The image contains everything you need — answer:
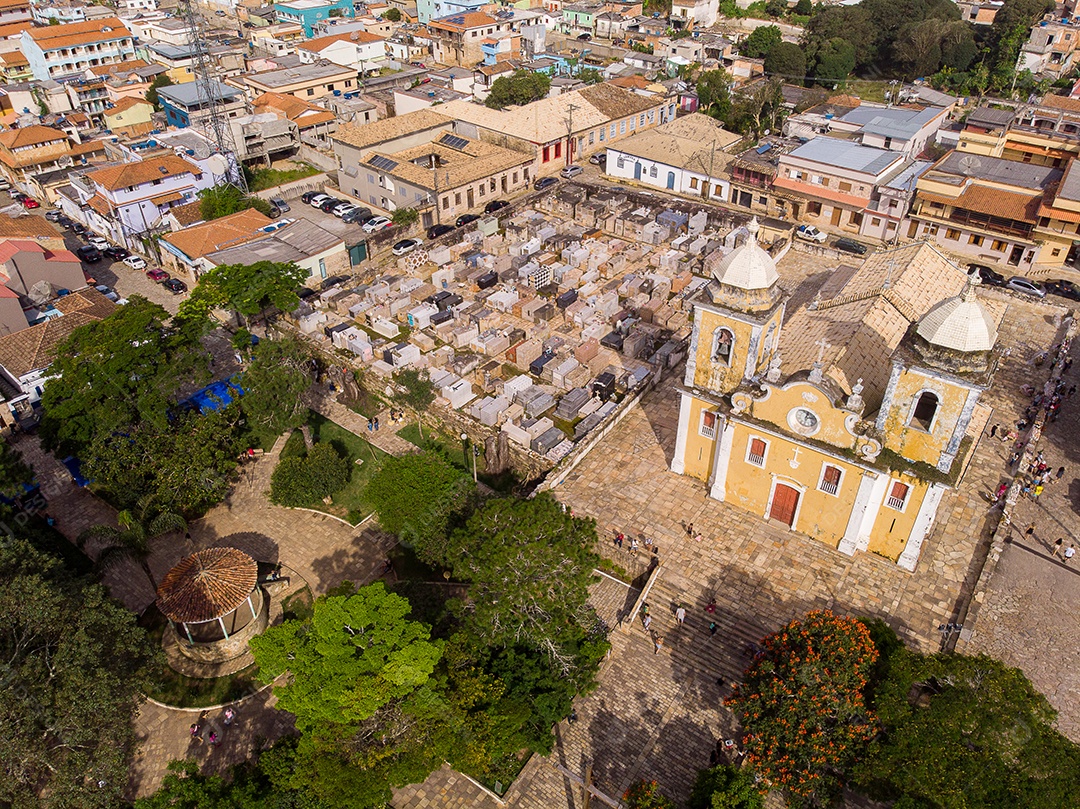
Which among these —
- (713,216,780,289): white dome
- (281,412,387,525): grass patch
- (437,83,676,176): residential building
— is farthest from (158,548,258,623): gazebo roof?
(437,83,676,176): residential building

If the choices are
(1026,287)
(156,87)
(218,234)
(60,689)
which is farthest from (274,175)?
(1026,287)

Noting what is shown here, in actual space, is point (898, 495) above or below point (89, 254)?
above

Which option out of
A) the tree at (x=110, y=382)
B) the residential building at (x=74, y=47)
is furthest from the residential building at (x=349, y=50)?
the tree at (x=110, y=382)

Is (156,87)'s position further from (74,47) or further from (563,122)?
(563,122)

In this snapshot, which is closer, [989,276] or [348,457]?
[348,457]

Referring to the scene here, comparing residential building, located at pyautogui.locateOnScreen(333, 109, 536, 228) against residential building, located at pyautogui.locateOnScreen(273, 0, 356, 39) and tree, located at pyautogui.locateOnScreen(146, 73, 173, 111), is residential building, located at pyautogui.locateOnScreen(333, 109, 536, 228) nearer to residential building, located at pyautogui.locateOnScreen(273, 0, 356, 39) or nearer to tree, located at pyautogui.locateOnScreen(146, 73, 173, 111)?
tree, located at pyautogui.locateOnScreen(146, 73, 173, 111)

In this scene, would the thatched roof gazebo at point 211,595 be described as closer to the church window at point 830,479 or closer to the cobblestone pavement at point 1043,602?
the church window at point 830,479
